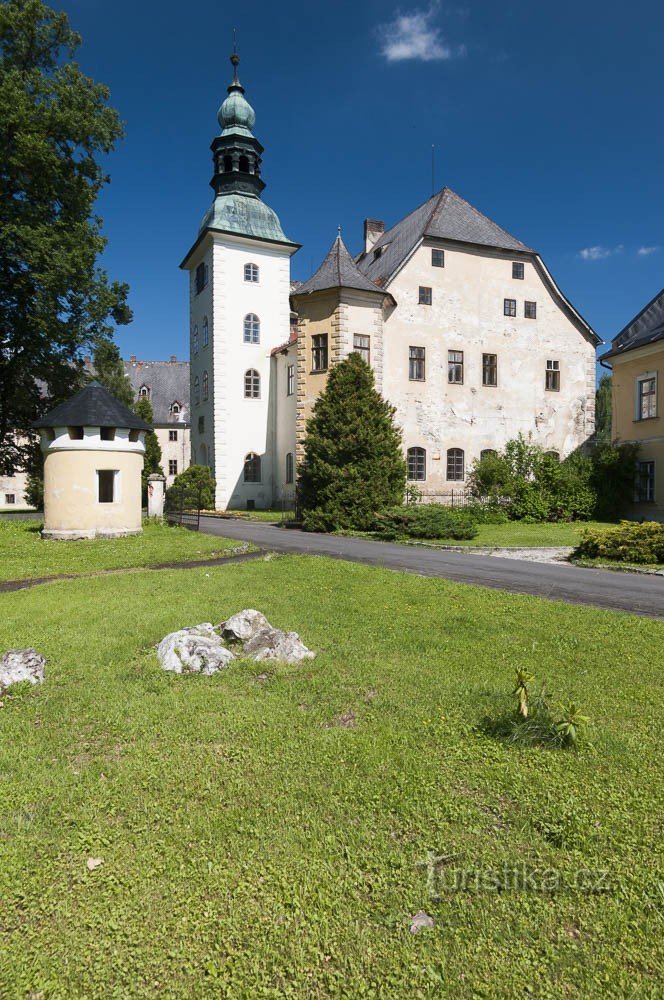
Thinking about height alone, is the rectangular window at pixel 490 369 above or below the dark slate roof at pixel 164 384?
below

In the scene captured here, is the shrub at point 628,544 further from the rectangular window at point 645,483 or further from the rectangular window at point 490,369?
the rectangular window at point 490,369

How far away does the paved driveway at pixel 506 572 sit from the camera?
945cm

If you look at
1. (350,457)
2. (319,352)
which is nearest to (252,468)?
(319,352)

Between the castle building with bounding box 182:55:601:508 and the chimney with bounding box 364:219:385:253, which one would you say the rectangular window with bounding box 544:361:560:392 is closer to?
the castle building with bounding box 182:55:601:508

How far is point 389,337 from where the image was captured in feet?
96.3

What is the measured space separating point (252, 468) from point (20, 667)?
30.7 m

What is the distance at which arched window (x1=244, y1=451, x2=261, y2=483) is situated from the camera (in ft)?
117

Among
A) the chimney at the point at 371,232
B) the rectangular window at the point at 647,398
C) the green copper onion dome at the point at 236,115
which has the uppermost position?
the green copper onion dome at the point at 236,115

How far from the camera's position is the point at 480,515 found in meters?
26.3

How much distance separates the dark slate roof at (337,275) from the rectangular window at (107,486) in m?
13.1

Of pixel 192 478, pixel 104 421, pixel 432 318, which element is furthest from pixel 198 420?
pixel 104 421

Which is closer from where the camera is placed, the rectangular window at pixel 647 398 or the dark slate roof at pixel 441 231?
the rectangular window at pixel 647 398

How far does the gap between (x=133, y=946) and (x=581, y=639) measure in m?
5.63

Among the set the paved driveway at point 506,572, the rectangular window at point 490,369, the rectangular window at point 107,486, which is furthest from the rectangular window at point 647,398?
the rectangular window at point 107,486
